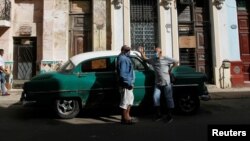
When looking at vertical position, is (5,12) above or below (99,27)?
above

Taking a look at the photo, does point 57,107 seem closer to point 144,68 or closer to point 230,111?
point 144,68

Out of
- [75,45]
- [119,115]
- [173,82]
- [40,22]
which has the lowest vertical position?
[119,115]

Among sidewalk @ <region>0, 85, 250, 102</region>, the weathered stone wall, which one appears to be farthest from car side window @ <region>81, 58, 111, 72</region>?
the weathered stone wall

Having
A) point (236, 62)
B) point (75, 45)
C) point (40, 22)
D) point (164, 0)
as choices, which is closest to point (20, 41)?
point (40, 22)

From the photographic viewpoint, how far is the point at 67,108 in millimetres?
8695

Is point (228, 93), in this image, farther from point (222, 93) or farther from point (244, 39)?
point (244, 39)

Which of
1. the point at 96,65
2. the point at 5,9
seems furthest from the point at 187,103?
the point at 5,9

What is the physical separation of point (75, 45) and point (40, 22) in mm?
1810

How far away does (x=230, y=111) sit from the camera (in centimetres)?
963

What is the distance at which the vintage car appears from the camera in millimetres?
8539

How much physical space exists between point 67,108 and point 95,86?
3.00 ft

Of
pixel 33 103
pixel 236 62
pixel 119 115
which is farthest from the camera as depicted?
pixel 236 62

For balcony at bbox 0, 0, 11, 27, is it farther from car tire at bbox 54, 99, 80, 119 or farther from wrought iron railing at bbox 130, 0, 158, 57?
car tire at bbox 54, 99, 80, 119

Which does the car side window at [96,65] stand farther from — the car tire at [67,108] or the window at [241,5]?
the window at [241,5]
